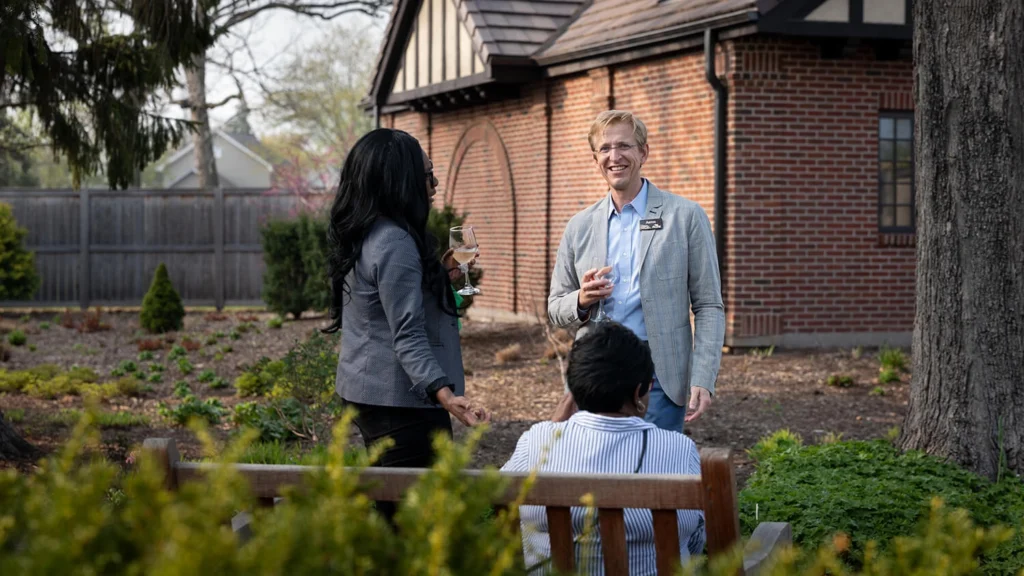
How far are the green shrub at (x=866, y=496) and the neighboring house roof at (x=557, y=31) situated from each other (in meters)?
7.07

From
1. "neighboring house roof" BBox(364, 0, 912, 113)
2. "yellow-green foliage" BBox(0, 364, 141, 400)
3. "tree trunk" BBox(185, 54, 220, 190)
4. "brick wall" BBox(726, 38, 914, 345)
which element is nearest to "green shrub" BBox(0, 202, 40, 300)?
"neighboring house roof" BBox(364, 0, 912, 113)

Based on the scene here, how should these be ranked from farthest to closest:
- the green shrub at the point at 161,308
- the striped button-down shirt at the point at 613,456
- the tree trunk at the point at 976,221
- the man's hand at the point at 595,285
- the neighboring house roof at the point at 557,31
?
the green shrub at the point at 161,308 < the neighboring house roof at the point at 557,31 < the tree trunk at the point at 976,221 < the man's hand at the point at 595,285 < the striped button-down shirt at the point at 613,456

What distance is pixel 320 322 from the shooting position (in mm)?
18516

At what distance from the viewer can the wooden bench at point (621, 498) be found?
2.57m

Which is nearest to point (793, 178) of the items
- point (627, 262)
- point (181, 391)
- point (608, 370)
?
point (181, 391)

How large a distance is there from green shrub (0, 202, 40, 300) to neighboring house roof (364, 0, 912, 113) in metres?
6.74

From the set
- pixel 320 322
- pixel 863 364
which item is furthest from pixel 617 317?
pixel 320 322

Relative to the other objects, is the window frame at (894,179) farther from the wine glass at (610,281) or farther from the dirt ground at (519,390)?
the wine glass at (610,281)

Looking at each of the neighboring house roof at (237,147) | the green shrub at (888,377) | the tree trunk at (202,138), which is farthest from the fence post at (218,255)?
the neighboring house roof at (237,147)

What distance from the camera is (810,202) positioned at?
517 inches

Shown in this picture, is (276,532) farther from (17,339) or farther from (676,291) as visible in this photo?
(17,339)

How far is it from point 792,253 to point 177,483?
10.9m

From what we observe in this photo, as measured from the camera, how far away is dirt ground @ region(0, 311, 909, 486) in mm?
8414

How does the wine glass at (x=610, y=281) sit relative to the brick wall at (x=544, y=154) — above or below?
below
